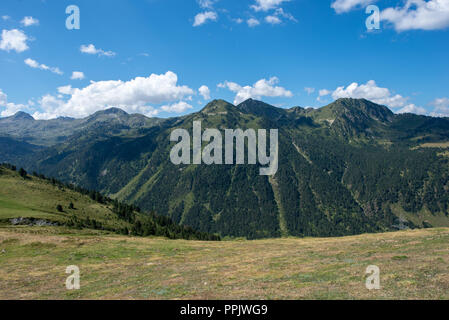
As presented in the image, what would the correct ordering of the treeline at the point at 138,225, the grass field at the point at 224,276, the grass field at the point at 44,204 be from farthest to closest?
the treeline at the point at 138,225 → the grass field at the point at 44,204 → the grass field at the point at 224,276

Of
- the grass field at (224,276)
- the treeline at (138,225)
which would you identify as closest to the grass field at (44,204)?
the treeline at (138,225)

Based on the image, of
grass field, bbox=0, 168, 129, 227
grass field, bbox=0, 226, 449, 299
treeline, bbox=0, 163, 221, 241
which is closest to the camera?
grass field, bbox=0, 226, 449, 299

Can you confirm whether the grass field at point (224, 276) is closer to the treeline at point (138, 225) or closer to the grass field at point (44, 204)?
the treeline at point (138, 225)

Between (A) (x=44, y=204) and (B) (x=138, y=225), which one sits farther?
(B) (x=138, y=225)

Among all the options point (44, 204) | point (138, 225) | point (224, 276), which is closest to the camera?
point (224, 276)

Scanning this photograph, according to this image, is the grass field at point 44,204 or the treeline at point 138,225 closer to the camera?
the grass field at point 44,204

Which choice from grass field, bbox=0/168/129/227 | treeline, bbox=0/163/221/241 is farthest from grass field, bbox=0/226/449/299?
grass field, bbox=0/168/129/227

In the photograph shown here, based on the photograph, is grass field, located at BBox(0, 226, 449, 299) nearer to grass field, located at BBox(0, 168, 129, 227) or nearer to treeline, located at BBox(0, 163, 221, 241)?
treeline, located at BBox(0, 163, 221, 241)

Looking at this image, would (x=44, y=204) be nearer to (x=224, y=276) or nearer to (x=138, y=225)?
(x=138, y=225)

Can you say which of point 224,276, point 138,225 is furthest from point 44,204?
point 224,276

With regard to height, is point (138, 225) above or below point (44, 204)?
below

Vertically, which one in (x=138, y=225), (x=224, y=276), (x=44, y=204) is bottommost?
(x=138, y=225)

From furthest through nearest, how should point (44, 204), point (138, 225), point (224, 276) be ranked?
point (138, 225)
point (44, 204)
point (224, 276)
